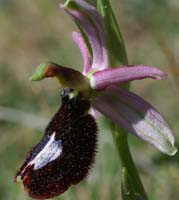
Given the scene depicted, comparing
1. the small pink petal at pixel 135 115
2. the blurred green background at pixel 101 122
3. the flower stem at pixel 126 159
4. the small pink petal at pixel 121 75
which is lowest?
the blurred green background at pixel 101 122

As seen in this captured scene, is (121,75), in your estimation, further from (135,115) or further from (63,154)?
(63,154)

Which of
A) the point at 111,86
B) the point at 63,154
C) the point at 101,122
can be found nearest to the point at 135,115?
the point at 111,86

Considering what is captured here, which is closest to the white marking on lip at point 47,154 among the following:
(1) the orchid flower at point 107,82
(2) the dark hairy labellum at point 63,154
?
(2) the dark hairy labellum at point 63,154

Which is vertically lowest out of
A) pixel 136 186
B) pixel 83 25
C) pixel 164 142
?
pixel 136 186

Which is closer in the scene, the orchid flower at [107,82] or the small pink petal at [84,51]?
the orchid flower at [107,82]

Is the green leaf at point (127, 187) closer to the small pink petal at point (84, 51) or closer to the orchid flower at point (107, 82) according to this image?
the orchid flower at point (107, 82)

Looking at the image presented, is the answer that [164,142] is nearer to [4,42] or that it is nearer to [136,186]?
[136,186]

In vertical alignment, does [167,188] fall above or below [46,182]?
below

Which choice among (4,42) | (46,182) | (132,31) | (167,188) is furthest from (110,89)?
(4,42)
